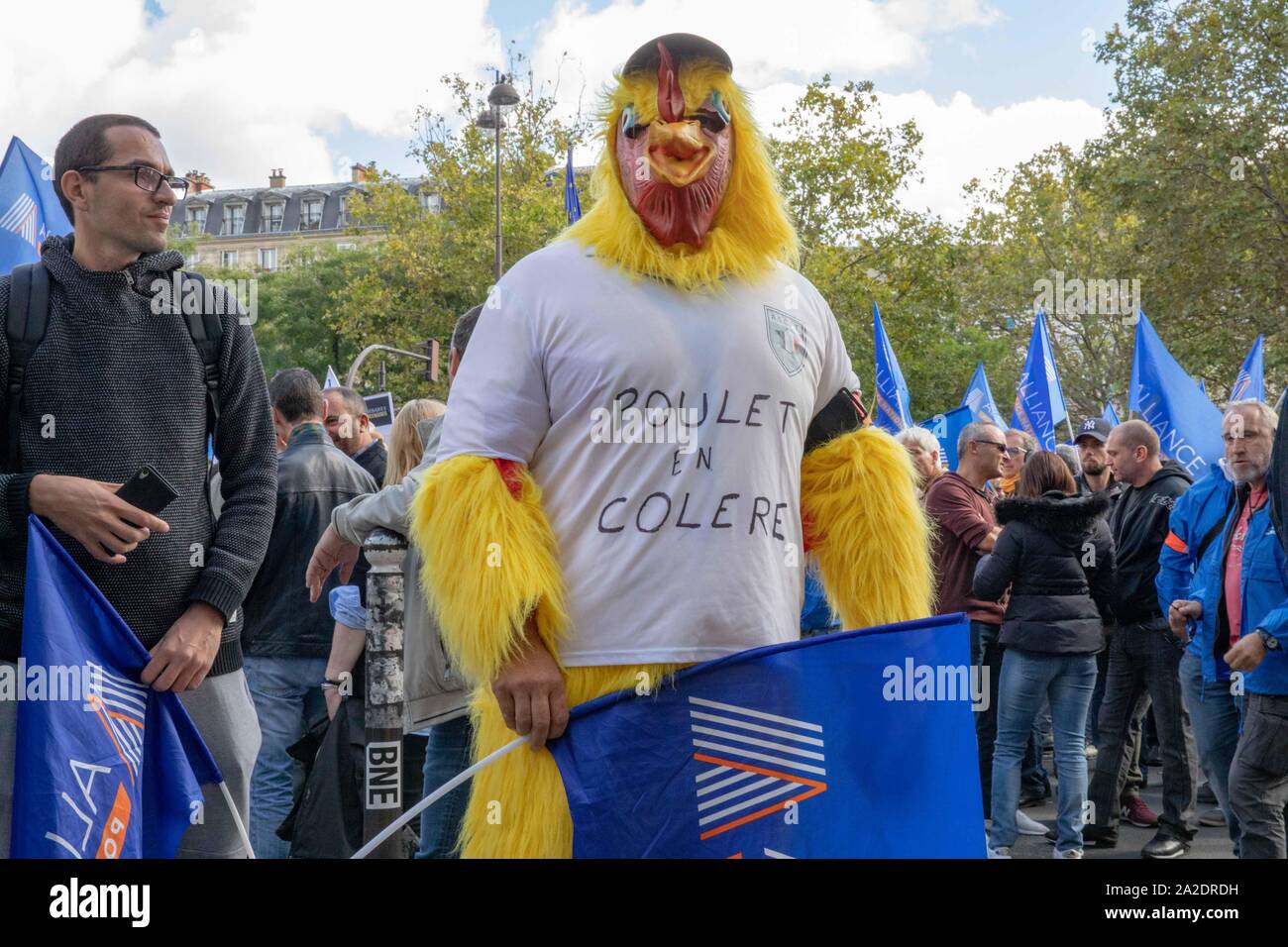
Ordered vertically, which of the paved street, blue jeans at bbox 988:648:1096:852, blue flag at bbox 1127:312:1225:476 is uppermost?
blue flag at bbox 1127:312:1225:476

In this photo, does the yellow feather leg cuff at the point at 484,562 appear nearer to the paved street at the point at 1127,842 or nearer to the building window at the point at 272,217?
the paved street at the point at 1127,842

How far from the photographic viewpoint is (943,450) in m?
12.4

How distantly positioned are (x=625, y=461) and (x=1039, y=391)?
11.1m

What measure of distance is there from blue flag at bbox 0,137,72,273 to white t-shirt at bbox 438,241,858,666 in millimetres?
5228

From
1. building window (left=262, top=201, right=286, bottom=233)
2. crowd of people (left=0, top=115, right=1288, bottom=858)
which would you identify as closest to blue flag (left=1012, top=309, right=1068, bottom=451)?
crowd of people (left=0, top=115, right=1288, bottom=858)

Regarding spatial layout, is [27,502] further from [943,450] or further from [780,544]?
[943,450]

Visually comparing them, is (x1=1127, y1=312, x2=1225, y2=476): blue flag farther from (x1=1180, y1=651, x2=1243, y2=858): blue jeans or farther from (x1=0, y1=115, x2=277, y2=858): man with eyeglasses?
(x1=0, y1=115, x2=277, y2=858): man with eyeglasses

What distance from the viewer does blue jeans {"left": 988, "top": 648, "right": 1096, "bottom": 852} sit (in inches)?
263

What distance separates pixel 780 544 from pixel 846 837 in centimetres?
60

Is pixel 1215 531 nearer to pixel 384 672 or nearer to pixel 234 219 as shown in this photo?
pixel 384 672

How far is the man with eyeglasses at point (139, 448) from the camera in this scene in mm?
2975

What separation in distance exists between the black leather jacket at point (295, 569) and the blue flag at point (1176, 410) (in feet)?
20.6

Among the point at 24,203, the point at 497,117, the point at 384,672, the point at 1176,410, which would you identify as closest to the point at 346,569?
the point at 384,672
